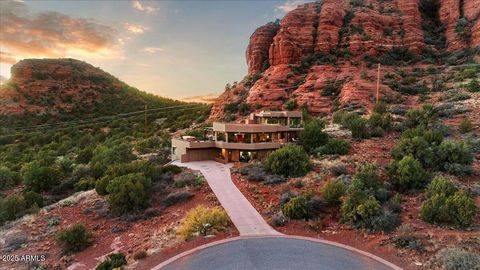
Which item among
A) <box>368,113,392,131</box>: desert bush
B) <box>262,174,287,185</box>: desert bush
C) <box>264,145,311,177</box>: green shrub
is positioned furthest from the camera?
<box>368,113,392,131</box>: desert bush

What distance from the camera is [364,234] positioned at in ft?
44.2

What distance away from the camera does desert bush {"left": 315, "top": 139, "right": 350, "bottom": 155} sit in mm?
25188

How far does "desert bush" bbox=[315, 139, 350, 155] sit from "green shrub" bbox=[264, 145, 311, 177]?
419cm

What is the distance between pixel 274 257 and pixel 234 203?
6.22 metres

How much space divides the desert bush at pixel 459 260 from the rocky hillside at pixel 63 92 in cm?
7140

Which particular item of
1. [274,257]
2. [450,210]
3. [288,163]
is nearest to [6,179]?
[288,163]

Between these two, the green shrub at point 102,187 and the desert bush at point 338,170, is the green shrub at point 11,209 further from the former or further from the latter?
the desert bush at point 338,170

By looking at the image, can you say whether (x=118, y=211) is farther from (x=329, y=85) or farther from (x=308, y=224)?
(x=329, y=85)

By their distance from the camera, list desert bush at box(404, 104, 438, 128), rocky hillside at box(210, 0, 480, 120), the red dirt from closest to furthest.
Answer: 1. the red dirt
2. desert bush at box(404, 104, 438, 128)
3. rocky hillside at box(210, 0, 480, 120)

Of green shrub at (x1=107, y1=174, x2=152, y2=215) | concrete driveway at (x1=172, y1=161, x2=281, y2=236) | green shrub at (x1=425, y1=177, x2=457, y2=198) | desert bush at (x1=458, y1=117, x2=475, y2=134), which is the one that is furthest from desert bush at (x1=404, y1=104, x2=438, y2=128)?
green shrub at (x1=107, y1=174, x2=152, y2=215)

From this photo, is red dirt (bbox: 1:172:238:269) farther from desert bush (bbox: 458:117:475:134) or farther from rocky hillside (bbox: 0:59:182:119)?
rocky hillside (bbox: 0:59:182:119)

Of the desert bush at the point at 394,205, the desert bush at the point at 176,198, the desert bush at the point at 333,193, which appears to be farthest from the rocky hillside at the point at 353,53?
the desert bush at the point at 176,198

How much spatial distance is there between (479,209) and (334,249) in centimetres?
881

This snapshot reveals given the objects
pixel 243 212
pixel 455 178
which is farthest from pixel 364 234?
pixel 455 178
